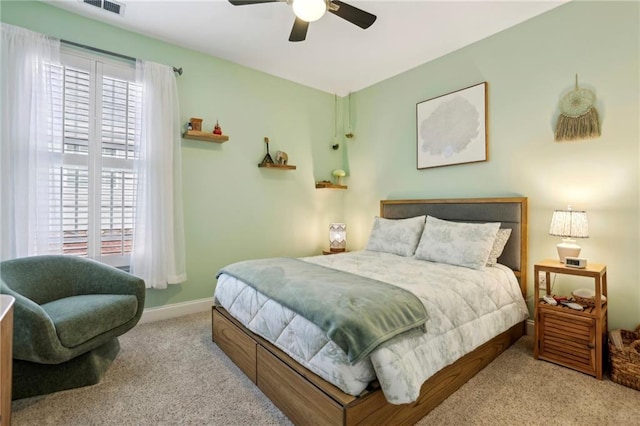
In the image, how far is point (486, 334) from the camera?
1.97 metres

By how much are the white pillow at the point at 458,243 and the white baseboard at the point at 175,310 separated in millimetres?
2329

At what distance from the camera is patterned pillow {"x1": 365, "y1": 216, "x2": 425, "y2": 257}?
9.99ft

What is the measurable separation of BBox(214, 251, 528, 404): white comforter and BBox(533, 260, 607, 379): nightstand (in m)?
0.20

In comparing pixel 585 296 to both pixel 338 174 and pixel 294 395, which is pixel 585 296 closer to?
pixel 294 395

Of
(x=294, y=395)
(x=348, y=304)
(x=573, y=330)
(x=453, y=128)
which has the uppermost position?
(x=453, y=128)

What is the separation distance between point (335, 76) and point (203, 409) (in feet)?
12.2

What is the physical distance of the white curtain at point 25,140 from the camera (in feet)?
7.56

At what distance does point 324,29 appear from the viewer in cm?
288

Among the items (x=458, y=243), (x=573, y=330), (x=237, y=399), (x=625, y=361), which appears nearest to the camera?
(x=237, y=399)

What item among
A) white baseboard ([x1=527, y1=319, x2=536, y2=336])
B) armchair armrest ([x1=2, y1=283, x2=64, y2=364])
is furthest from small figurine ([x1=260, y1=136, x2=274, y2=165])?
white baseboard ([x1=527, y1=319, x2=536, y2=336])

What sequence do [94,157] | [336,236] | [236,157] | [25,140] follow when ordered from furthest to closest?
[336,236] < [236,157] < [94,157] < [25,140]

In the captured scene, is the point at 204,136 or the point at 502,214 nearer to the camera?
the point at 502,214

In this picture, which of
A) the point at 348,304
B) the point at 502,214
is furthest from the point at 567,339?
the point at 348,304

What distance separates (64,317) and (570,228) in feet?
11.2
